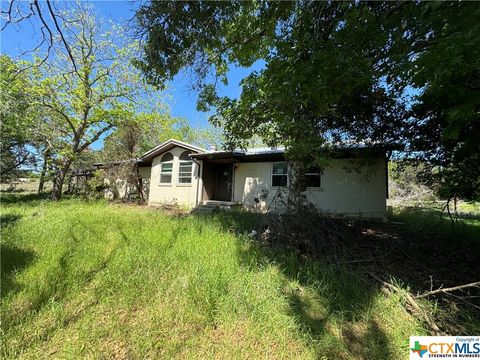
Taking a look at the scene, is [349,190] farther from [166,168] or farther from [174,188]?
[166,168]

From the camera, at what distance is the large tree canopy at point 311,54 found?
3.15 metres

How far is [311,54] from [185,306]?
4408 millimetres

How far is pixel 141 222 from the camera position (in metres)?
7.25

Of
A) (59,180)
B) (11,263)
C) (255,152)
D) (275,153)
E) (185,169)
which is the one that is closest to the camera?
(11,263)

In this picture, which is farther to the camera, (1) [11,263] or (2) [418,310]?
(1) [11,263]

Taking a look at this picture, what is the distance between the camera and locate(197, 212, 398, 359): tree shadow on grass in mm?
2582

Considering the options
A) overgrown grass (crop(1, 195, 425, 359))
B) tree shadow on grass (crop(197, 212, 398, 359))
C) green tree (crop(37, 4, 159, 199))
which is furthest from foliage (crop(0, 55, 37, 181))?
tree shadow on grass (crop(197, 212, 398, 359))

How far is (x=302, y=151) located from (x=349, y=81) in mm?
1811

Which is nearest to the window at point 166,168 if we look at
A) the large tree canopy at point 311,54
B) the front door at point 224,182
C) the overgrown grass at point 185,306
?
the front door at point 224,182

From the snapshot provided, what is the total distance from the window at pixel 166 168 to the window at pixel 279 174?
6647 mm

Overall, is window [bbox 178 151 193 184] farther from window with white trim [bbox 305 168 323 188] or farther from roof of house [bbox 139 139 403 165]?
window with white trim [bbox 305 168 323 188]

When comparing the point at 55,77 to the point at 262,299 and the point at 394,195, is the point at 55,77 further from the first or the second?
the point at 394,195

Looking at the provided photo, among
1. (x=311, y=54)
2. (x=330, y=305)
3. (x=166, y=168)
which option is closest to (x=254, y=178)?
(x=166, y=168)

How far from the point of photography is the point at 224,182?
14.9m
